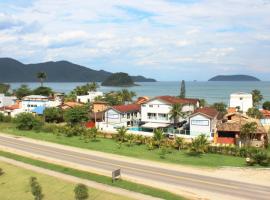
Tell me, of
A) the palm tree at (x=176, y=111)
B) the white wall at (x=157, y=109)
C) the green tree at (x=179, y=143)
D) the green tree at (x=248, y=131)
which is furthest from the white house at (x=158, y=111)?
the green tree at (x=248, y=131)

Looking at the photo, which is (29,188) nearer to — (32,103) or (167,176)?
(167,176)

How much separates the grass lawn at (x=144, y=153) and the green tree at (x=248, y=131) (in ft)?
21.1

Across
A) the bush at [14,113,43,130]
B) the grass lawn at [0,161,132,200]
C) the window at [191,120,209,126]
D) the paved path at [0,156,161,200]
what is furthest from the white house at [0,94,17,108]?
the grass lawn at [0,161,132,200]

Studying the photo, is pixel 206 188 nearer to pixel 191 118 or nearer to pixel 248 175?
pixel 248 175

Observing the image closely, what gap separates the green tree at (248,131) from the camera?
60.0 metres

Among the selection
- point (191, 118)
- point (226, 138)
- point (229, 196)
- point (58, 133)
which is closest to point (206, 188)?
point (229, 196)

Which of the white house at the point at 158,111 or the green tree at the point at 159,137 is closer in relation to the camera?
the green tree at the point at 159,137

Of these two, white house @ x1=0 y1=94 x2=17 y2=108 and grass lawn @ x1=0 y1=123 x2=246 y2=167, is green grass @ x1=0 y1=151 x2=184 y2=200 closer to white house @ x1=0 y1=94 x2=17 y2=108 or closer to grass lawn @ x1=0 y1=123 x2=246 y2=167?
grass lawn @ x1=0 y1=123 x2=246 y2=167

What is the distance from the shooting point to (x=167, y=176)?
150ft

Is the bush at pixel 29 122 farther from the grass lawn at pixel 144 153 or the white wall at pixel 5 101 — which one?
the white wall at pixel 5 101

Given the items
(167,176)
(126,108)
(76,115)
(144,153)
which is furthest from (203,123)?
(76,115)

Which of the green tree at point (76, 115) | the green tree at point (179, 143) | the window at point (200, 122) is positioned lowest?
the green tree at point (179, 143)

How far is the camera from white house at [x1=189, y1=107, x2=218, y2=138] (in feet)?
227

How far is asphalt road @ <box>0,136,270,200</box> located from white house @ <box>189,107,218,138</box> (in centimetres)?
2082
